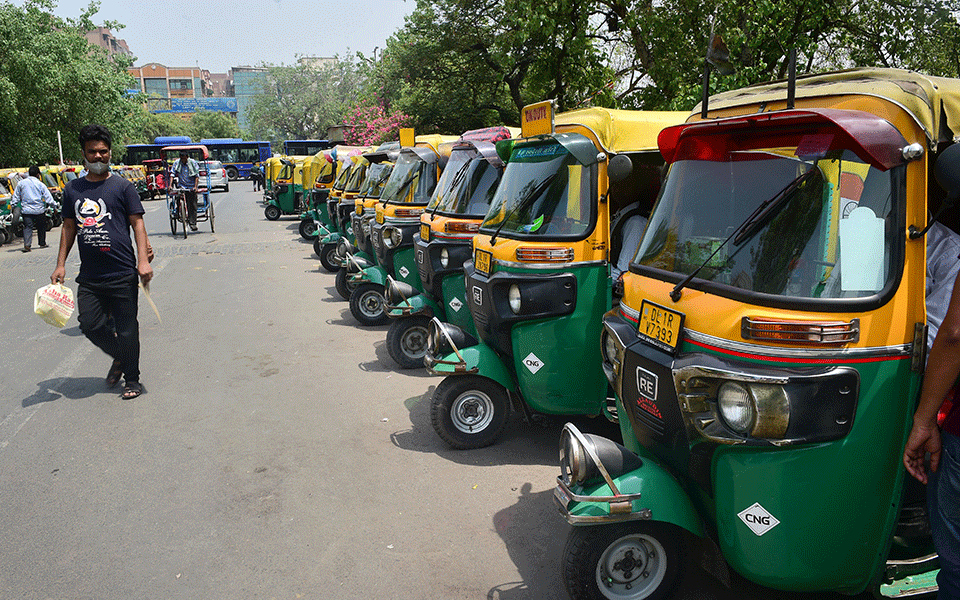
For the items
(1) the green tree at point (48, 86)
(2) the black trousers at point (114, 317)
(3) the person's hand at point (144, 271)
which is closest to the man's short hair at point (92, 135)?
(3) the person's hand at point (144, 271)

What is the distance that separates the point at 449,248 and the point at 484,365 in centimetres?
180

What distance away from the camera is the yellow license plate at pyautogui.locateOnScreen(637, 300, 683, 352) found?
2.78 metres

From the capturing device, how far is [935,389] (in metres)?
2.21

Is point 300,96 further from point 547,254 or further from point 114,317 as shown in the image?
point 547,254

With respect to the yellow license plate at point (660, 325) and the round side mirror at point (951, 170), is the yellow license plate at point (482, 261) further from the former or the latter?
the round side mirror at point (951, 170)

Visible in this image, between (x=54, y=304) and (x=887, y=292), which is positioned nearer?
(x=887, y=292)

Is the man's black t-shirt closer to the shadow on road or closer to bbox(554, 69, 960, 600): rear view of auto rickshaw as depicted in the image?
the shadow on road

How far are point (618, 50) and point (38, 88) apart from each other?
74.2 feet

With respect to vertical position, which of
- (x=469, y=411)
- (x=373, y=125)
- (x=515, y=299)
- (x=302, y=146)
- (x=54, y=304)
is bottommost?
(x=469, y=411)

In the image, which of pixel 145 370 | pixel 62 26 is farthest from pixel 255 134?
pixel 145 370

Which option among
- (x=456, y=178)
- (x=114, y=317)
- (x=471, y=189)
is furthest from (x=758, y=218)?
(x=114, y=317)

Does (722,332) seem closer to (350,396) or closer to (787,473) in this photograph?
(787,473)

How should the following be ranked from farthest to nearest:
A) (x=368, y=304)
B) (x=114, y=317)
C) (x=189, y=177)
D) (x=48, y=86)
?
(x=48, y=86) < (x=189, y=177) < (x=368, y=304) < (x=114, y=317)

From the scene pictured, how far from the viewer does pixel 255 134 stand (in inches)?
3526
